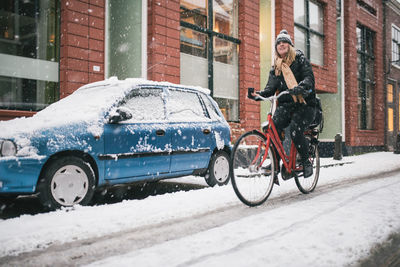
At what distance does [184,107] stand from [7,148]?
2.81 m

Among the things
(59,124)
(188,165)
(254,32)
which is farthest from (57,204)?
(254,32)

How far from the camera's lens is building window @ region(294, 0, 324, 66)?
15.4 metres

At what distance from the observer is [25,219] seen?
384 centimetres

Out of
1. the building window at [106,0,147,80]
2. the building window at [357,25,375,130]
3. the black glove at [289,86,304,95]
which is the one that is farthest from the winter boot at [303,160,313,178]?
the building window at [357,25,375,130]

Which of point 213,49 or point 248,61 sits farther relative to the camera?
point 248,61

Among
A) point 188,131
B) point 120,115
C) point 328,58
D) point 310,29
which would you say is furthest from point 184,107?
point 328,58

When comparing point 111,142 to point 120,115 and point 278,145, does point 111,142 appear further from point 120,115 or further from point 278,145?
point 278,145

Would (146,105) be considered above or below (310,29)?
below

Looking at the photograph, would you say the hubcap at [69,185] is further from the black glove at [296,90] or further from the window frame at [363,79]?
the window frame at [363,79]

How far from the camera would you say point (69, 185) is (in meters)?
4.38

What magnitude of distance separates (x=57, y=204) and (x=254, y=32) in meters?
10.2

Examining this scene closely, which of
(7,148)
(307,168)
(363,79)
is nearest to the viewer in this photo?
(7,148)

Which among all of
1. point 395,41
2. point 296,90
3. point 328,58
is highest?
point 395,41

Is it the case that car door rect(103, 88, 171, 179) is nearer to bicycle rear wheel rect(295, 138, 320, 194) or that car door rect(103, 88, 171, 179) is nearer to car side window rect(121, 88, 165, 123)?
car side window rect(121, 88, 165, 123)
